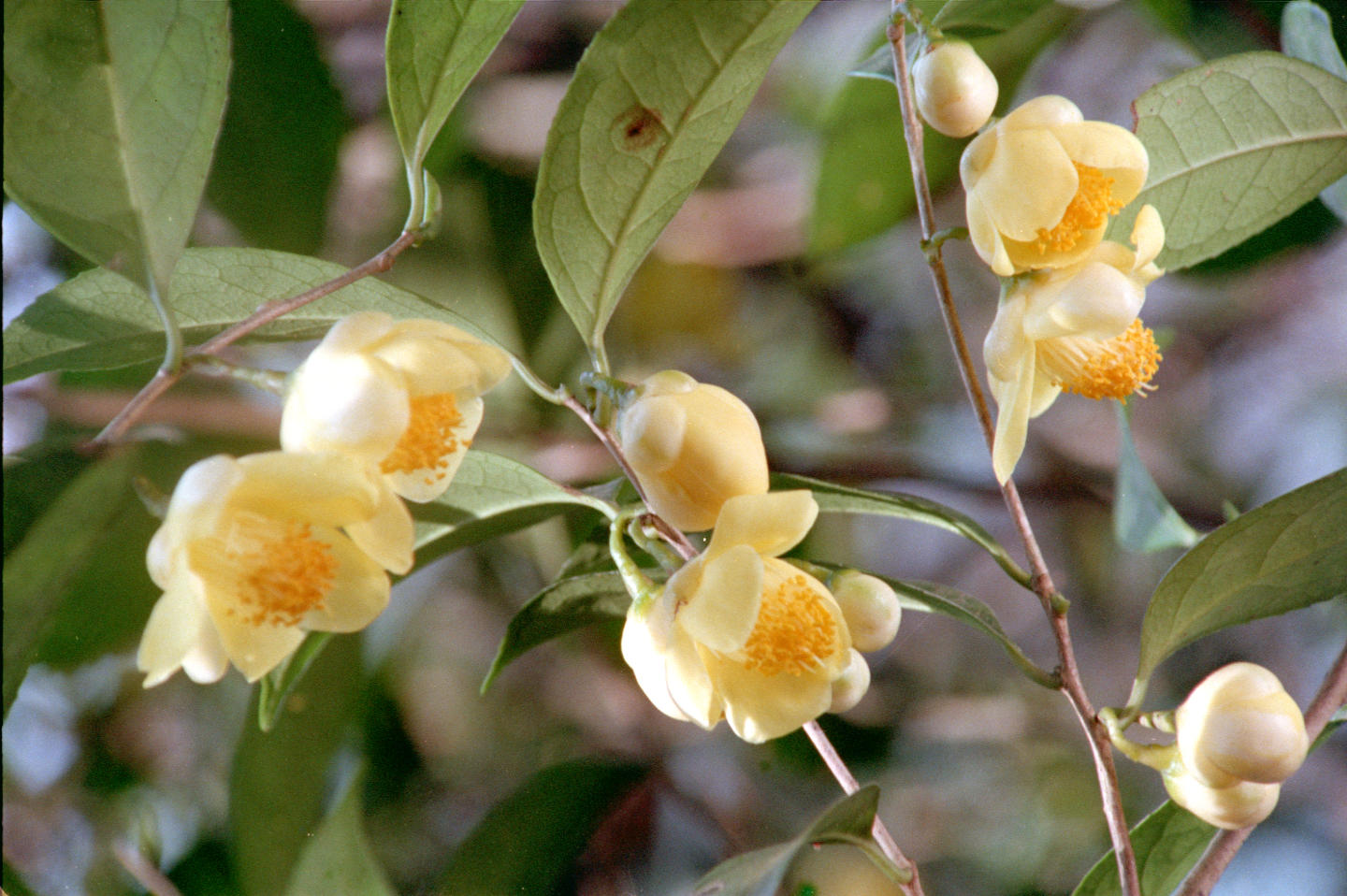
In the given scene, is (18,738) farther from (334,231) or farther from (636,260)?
(636,260)

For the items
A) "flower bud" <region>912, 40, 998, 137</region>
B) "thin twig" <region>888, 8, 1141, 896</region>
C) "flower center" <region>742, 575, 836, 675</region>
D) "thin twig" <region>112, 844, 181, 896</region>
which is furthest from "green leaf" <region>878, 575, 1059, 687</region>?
"thin twig" <region>112, 844, 181, 896</region>

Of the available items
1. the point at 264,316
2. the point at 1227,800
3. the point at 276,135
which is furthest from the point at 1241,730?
the point at 276,135

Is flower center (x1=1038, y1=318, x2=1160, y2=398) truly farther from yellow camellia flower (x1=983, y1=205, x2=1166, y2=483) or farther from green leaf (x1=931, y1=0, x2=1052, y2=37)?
green leaf (x1=931, y1=0, x2=1052, y2=37)

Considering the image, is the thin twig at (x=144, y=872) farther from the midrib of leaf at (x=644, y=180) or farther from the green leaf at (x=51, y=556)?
the midrib of leaf at (x=644, y=180)

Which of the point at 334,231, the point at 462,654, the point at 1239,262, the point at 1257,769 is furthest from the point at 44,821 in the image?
the point at 1239,262

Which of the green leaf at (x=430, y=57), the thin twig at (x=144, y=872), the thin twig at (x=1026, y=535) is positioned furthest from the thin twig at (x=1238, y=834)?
the thin twig at (x=144, y=872)
